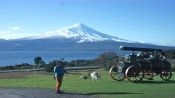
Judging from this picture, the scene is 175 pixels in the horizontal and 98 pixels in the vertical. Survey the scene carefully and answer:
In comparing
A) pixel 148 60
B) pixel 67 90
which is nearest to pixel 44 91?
pixel 67 90

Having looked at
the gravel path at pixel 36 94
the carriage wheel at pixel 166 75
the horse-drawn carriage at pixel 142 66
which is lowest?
the gravel path at pixel 36 94

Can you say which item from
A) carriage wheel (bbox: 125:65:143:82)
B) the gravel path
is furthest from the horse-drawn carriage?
the gravel path

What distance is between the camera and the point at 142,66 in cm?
3256

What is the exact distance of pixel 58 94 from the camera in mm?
25891

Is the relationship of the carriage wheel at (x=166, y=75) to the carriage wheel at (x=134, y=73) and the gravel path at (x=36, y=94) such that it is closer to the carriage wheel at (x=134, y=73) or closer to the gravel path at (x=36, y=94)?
the carriage wheel at (x=134, y=73)

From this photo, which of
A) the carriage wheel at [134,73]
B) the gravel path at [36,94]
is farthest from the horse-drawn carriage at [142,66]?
the gravel path at [36,94]

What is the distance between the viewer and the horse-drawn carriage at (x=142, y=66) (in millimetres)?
32312

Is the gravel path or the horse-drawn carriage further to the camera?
the horse-drawn carriage

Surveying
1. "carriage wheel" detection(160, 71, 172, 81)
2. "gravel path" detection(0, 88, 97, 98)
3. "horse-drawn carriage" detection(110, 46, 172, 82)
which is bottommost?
"gravel path" detection(0, 88, 97, 98)

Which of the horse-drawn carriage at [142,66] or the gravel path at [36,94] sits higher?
the horse-drawn carriage at [142,66]

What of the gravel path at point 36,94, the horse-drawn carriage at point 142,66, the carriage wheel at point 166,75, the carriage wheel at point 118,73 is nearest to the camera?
the gravel path at point 36,94

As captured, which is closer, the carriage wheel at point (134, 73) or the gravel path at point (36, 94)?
the gravel path at point (36, 94)

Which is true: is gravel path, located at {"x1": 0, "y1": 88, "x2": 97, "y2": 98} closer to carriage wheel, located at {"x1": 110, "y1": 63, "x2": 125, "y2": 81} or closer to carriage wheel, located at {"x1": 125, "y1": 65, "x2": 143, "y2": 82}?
carriage wheel, located at {"x1": 125, "y1": 65, "x2": 143, "y2": 82}

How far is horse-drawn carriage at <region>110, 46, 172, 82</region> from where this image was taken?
32.3 metres
